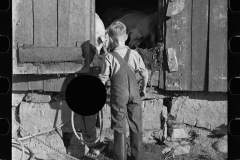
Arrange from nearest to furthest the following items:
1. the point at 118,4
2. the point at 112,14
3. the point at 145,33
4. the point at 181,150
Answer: the point at 181,150 < the point at 145,33 < the point at 112,14 < the point at 118,4

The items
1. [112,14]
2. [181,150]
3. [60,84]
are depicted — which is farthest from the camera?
[112,14]

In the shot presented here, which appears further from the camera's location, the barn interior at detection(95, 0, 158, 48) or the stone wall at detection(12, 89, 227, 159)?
the barn interior at detection(95, 0, 158, 48)

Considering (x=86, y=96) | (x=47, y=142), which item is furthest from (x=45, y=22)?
(x=86, y=96)

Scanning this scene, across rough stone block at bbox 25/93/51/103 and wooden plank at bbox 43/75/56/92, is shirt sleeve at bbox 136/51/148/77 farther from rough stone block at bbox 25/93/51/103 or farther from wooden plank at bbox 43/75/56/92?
rough stone block at bbox 25/93/51/103

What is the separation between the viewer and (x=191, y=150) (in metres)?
3.43

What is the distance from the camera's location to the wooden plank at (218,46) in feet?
11.1

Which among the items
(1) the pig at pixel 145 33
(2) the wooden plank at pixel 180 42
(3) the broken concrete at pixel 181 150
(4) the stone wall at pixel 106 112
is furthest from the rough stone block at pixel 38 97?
(3) the broken concrete at pixel 181 150

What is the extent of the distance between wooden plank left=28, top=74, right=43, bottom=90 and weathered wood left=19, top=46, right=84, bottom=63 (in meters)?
0.26

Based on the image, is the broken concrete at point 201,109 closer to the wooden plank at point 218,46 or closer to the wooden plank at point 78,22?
the wooden plank at point 218,46

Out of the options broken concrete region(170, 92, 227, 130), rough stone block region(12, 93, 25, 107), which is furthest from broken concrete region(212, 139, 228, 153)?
rough stone block region(12, 93, 25, 107)

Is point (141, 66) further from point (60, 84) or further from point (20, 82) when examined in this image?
point (20, 82)

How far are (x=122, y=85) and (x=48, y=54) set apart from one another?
2.32 ft

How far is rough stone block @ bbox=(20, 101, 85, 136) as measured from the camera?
3621 millimetres
